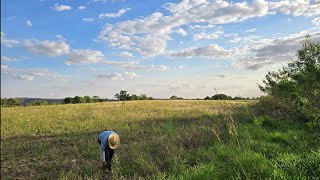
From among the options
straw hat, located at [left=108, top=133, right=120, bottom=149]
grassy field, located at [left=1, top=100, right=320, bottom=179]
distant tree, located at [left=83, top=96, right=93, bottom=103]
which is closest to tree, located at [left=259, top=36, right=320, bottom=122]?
grassy field, located at [left=1, top=100, right=320, bottom=179]

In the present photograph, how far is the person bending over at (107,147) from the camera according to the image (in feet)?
33.1

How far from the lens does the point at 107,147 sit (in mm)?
10375

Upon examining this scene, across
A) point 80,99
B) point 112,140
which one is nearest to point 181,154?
point 112,140

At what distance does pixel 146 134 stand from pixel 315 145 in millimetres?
8450

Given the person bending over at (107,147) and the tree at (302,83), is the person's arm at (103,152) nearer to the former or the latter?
the person bending over at (107,147)

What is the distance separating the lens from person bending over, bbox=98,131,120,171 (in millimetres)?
10078

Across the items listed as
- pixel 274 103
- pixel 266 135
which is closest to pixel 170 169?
pixel 266 135

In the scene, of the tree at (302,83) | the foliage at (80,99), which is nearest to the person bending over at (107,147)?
the tree at (302,83)

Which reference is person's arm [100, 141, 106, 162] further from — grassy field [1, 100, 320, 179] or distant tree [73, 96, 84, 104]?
distant tree [73, 96, 84, 104]

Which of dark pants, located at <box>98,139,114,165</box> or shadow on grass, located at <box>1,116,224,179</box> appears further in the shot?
dark pants, located at <box>98,139,114,165</box>

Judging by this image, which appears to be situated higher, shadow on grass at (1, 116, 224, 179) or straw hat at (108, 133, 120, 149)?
straw hat at (108, 133, 120, 149)

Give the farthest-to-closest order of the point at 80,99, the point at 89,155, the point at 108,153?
1. the point at 80,99
2. the point at 89,155
3. the point at 108,153

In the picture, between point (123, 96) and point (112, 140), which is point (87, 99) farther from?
point (112, 140)

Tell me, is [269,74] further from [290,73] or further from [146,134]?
[146,134]
